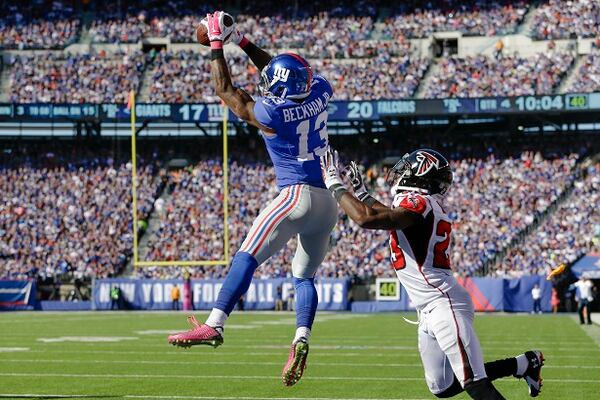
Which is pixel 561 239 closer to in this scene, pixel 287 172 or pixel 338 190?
pixel 287 172

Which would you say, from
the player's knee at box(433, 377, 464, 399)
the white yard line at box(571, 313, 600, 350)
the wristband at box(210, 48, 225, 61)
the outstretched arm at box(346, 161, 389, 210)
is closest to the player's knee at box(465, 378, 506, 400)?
the player's knee at box(433, 377, 464, 399)

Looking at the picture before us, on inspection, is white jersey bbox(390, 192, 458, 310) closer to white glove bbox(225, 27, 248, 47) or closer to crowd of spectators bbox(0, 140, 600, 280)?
white glove bbox(225, 27, 248, 47)

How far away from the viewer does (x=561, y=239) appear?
3631cm

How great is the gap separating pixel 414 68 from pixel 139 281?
1419 cm

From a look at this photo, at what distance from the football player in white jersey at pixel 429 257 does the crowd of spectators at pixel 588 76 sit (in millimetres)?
34357

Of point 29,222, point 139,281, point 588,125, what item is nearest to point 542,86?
point 588,125

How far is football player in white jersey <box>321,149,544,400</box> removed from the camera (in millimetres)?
7004

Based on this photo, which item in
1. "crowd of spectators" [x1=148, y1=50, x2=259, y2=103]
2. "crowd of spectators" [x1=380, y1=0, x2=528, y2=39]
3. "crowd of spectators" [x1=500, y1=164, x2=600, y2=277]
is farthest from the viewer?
"crowd of spectators" [x1=380, y1=0, x2=528, y2=39]

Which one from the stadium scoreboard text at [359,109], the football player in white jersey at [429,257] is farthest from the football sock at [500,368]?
the stadium scoreboard text at [359,109]

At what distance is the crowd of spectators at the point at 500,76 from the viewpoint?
41.7 m

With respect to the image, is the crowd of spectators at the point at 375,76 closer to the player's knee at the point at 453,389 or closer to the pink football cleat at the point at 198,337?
the player's knee at the point at 453,389

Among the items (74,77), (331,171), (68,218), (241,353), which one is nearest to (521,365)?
(331,171)

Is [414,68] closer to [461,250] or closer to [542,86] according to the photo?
[542,86]

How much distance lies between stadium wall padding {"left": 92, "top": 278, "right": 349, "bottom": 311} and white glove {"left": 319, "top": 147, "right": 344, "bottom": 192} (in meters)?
30.1
